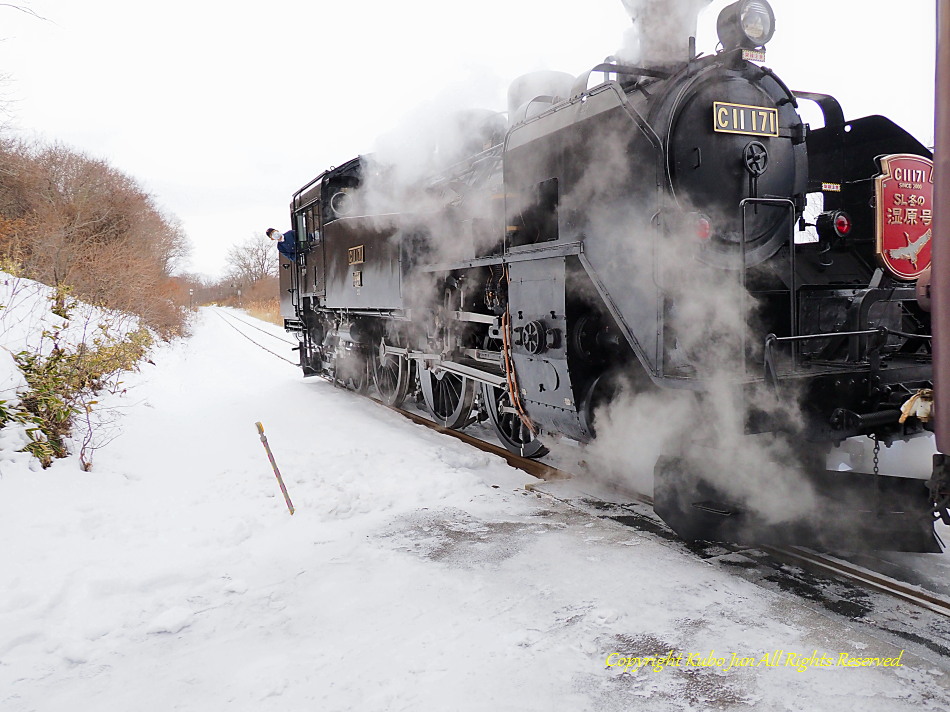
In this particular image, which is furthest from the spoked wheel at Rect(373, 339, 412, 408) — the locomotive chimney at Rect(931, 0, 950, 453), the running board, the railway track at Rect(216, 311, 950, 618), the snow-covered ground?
the locomotive chimney at Rect(931, 0, 950, 453)

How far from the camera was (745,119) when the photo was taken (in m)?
3.93

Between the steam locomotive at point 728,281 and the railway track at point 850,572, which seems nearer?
the railway track at point 850,572

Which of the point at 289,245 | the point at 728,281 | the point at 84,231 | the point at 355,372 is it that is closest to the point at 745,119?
the point at 728,281

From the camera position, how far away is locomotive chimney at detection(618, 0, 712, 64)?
409cm

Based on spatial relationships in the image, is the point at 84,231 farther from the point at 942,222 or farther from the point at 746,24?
the point at 942,222

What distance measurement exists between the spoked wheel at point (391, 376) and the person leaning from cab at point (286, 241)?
3.47 metres

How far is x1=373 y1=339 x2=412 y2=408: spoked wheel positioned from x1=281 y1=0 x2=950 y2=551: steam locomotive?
116 inches

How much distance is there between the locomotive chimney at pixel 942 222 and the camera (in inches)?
91.4

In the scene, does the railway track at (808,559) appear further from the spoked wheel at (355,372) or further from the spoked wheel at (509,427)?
the spoked wheel at (355,372)

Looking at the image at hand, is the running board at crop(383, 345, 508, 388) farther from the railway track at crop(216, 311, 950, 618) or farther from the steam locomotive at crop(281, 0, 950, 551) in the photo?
the railway track at crop(216, 311, 950, 618)

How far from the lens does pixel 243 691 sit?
2510 millimetres

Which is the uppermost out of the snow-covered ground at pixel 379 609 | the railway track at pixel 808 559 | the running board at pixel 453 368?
the running board at pixel 453 368

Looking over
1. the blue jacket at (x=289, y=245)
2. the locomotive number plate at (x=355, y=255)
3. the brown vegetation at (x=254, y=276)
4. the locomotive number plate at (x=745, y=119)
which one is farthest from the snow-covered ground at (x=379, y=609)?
the brown vegetation at (x=254, y=276)

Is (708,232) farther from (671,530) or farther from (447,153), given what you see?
(447,153)
